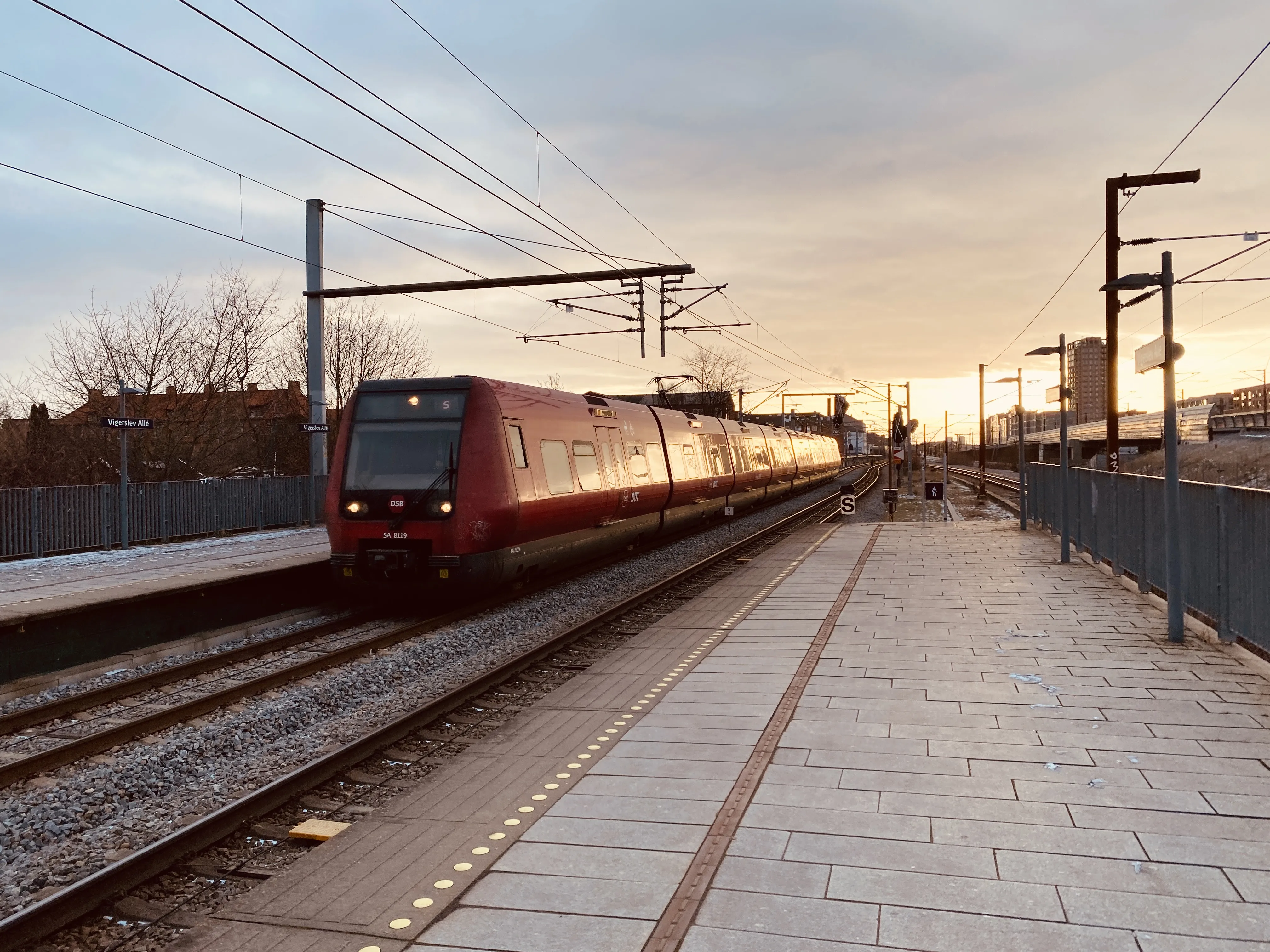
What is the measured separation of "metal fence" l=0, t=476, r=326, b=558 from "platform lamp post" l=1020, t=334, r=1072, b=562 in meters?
14.5

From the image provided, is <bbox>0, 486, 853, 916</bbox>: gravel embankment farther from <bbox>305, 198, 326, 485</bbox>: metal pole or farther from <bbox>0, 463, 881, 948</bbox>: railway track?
<bbox>305, 198, 326, 485</bbox>: metal pole

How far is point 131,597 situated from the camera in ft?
33.8

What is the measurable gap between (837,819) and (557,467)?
28.9 ft

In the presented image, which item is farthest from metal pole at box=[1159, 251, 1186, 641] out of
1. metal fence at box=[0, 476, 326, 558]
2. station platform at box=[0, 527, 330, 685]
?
metal fence at box=[0, 476, 326, 558]

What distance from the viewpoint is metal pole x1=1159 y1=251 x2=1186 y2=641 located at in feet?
27.4

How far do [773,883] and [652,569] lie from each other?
1227 cm

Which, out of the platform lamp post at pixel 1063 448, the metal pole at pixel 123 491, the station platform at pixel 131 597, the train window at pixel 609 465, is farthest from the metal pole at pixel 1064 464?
the metal pole at pixel 123 491

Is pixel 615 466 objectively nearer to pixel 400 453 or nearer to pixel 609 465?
pixel 609 465

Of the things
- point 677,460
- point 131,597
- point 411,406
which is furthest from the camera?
point 677,460

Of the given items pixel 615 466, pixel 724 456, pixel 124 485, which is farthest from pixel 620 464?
pixel 724 456

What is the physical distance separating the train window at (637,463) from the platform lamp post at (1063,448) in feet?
22.8

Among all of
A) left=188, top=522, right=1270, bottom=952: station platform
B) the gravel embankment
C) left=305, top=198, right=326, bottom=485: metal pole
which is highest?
left=305, top=198, right=326, bottom=485: metal pole

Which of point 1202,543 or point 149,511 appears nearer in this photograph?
point 1202,543

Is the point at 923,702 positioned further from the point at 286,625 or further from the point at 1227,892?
the point at 286,625
